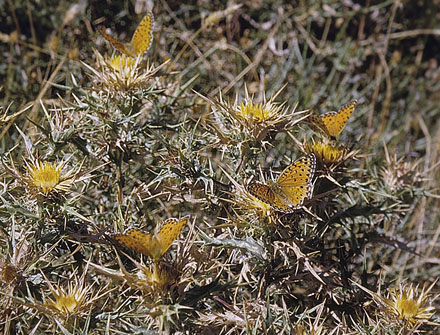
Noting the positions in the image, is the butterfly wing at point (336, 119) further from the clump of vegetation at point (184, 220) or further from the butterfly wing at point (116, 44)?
the butterfly wing at point (116, 44)

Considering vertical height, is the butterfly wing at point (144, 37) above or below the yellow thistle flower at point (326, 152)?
above

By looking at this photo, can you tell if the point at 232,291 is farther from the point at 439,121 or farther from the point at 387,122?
the point at 439,121

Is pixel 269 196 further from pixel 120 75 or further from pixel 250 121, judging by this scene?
pixel 120 75

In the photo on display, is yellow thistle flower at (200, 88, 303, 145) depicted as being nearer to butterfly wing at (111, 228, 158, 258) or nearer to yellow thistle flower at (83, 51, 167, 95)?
yellow thistle flower at (83, 51, 167, 95)

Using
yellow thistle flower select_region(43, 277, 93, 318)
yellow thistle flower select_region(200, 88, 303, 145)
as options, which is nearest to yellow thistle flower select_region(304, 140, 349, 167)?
yellow thistle flower select_region(200, 88, 303, 145)

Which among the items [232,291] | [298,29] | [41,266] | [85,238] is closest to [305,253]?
[232,291]

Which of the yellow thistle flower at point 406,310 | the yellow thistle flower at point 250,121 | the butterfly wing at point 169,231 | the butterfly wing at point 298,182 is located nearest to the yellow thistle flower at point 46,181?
the butterfly wing at point 169,231

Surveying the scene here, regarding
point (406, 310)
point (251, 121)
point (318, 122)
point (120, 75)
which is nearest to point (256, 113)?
point (251, 121)
